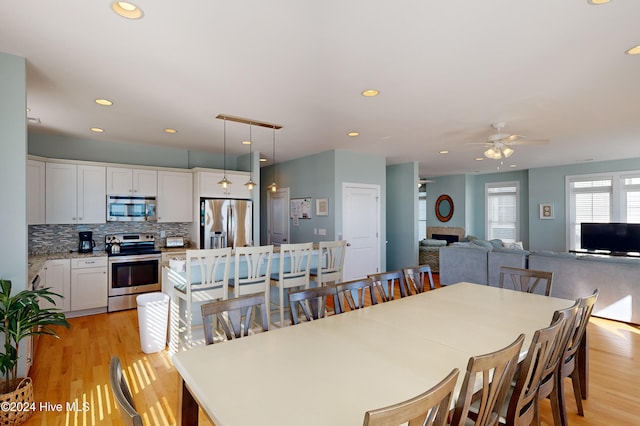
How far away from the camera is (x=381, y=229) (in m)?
6.55

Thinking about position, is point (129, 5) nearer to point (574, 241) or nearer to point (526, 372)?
point (526, 372)

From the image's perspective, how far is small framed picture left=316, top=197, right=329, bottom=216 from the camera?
5891 mm

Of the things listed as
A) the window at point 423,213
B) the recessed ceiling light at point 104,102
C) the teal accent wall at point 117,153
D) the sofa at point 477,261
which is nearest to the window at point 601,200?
the sofa at point 477,261

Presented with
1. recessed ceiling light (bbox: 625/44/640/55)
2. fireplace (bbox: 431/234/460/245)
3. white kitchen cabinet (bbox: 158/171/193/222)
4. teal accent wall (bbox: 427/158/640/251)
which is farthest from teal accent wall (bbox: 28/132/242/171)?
→ teal accent wall (bbox: 427/158/640/251)

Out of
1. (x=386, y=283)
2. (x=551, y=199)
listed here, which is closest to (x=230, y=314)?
(x=386, y=283)

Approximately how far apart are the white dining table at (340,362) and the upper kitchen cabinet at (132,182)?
4.47 meters

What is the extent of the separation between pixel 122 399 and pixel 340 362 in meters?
0.88

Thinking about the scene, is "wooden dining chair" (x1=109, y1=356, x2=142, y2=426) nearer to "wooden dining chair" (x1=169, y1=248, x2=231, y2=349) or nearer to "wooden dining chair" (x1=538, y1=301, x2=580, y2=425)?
"wooden dining chair" (x1=538, y1=301, x2=580, y2=425)

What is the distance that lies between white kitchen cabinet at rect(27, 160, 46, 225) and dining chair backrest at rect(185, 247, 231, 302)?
8.98 feet

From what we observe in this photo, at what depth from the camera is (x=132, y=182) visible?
5180 millimetres

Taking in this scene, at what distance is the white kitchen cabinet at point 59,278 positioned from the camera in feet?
13.8

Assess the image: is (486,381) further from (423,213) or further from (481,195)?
(423,213)

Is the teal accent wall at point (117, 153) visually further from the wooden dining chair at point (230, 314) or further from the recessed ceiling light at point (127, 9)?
the wooden dining chair at point (230, 314)

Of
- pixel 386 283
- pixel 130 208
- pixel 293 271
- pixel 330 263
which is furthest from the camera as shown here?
pixel 130 208
